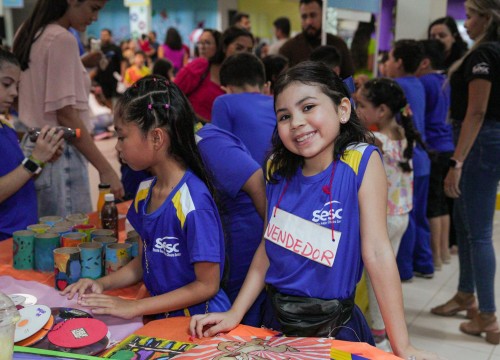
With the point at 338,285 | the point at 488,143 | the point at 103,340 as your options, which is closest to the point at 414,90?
the point at 488,143

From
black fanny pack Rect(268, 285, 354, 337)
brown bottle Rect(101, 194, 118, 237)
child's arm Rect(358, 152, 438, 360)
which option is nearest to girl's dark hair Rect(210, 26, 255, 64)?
brown bottle Rect(101, 194, 118, 237)

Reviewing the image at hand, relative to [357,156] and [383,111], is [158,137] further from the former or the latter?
[383,111]

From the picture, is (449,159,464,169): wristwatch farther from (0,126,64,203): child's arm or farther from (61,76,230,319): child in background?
(0,126,64,203): child's arm

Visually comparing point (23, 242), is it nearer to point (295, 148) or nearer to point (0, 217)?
point (0, 217)

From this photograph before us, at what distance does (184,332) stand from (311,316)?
0.31 m

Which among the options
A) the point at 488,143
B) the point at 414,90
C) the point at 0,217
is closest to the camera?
the point at 0,217

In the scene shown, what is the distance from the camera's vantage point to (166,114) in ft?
4.76

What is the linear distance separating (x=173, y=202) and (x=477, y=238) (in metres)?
1.99

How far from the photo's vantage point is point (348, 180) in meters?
1.26

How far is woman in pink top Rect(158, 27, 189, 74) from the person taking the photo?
930 cm

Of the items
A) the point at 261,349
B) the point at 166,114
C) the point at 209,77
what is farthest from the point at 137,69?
the point at 261,349

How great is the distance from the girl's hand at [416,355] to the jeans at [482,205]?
1773 mm

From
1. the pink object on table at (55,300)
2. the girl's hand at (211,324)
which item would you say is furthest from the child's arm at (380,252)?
the pink object on table at (55,300)

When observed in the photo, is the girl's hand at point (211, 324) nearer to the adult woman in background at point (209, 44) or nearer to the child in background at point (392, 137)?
the child in background at point (392, 137)
